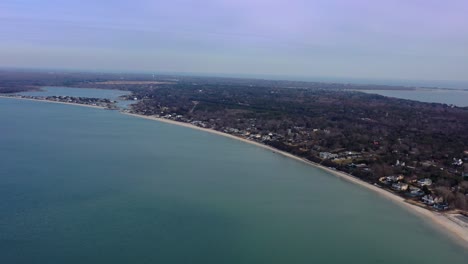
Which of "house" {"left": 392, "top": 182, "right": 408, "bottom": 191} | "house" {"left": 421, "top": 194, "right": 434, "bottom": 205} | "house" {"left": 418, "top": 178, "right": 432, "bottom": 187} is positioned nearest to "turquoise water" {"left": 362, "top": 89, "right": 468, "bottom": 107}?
"house" {"left": 418, "top": 178, "right": 432, "bottom": 187}

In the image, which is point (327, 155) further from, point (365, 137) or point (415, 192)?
point (415, 192)

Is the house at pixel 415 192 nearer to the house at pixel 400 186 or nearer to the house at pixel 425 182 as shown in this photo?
the house at pixel 400 186

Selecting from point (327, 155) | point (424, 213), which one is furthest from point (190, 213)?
point (327, 155)

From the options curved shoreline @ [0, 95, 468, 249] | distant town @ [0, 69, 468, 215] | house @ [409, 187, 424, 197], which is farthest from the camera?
distant town @ [0, 69, 468, 215]

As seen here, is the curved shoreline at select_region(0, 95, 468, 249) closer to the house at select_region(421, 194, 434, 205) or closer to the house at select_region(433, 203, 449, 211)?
the house at select_region(433, 203, 449, 211)

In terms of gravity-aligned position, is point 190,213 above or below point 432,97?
below

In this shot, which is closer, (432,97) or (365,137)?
(365,137)

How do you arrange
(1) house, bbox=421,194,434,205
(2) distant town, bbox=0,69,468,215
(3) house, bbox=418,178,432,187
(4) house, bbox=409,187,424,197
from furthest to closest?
(2) distant town, bbox=0,69,468,215 → (3) house, bbox=418,178,432,187 → (4) house, bbox=409,187,424,197 → (1) house, bbox=421,194,434,205

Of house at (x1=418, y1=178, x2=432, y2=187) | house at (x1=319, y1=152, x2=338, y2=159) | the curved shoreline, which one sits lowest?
the curved shoreline

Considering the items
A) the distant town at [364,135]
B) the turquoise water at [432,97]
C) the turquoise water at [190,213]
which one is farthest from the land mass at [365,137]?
the turquoise water at [432,97]

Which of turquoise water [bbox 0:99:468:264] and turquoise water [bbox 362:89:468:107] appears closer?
turquoise water [bbox 0:99:468:264]
